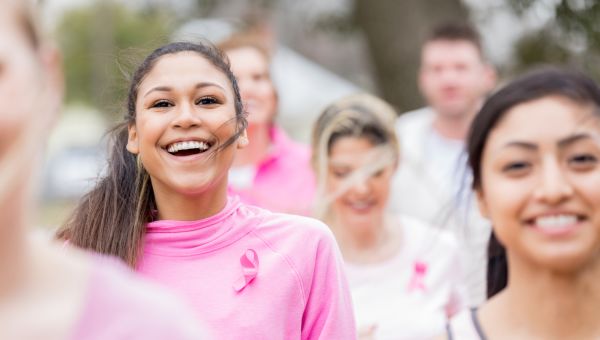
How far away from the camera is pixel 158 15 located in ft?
41.7

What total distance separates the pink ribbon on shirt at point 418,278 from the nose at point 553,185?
7.38ft

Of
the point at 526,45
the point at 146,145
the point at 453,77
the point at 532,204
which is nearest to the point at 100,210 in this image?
the point at 146,145

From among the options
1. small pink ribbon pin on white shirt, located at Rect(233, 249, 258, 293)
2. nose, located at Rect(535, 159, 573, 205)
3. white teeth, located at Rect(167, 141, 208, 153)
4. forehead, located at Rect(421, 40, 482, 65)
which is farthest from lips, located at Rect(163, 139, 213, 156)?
forehead, located at Rect(421, 40, 482, 65)

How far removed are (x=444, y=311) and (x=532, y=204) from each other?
87.7 inches

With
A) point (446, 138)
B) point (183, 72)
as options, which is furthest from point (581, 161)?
point (446, 138)

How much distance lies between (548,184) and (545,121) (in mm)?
206

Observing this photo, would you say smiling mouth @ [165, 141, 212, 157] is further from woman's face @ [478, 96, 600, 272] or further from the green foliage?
the green foliage

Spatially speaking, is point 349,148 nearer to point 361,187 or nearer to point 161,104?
point 361,187

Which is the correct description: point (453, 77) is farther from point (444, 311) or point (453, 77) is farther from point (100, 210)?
point (100, 210)

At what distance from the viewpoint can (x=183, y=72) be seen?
3568 millimetres

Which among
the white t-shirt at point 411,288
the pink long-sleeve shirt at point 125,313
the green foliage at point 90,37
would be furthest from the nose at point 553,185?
the green foliage at point 90,37

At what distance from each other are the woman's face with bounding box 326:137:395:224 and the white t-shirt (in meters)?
0.19

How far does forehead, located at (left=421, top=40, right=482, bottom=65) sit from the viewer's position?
765cm

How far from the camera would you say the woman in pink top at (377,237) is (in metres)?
5.11
